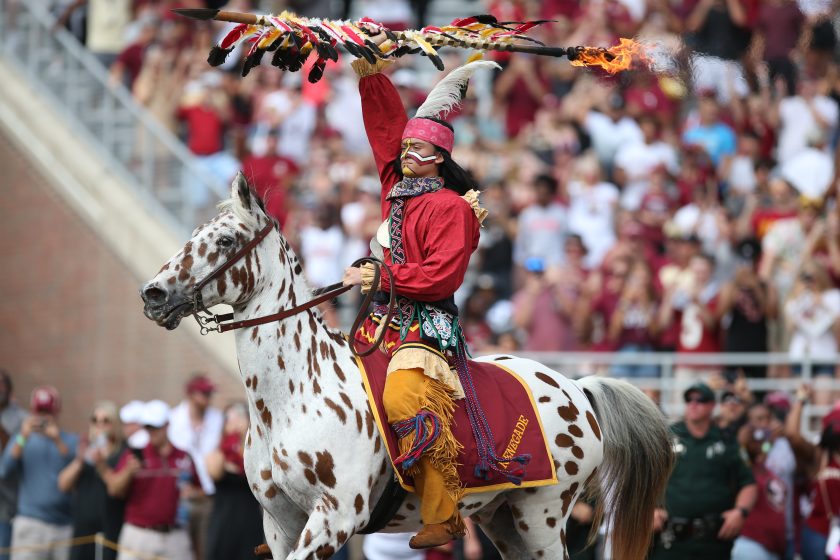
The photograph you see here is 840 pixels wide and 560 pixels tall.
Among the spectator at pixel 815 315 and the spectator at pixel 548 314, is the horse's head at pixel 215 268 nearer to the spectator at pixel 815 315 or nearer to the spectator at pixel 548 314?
the spectator at pixel 815 315

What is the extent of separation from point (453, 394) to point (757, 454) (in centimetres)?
460

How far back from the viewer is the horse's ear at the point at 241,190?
28.5ft

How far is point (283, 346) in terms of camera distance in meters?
8.72

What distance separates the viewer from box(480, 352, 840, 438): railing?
1474 cm

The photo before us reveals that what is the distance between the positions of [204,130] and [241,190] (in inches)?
505

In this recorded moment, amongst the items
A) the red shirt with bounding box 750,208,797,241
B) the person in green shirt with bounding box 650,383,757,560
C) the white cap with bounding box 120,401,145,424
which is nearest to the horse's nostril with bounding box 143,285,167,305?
the person in green shirt with bounding box 650,383,757,560

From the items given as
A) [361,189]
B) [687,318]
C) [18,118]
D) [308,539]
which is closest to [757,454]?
[687,318]

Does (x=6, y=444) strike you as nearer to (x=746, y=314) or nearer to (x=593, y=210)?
(x=593, y=210)

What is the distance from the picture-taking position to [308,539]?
8414mm

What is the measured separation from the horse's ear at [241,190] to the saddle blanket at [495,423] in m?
1.17

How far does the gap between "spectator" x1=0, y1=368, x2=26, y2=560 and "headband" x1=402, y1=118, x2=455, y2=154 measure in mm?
7707

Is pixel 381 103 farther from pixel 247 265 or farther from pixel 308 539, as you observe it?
pixel 308 539

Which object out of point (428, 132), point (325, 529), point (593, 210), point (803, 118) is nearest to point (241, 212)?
point (428, 132)

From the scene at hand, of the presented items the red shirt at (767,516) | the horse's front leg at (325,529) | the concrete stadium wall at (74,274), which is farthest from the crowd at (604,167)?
the horse's front leg at (325,529)
